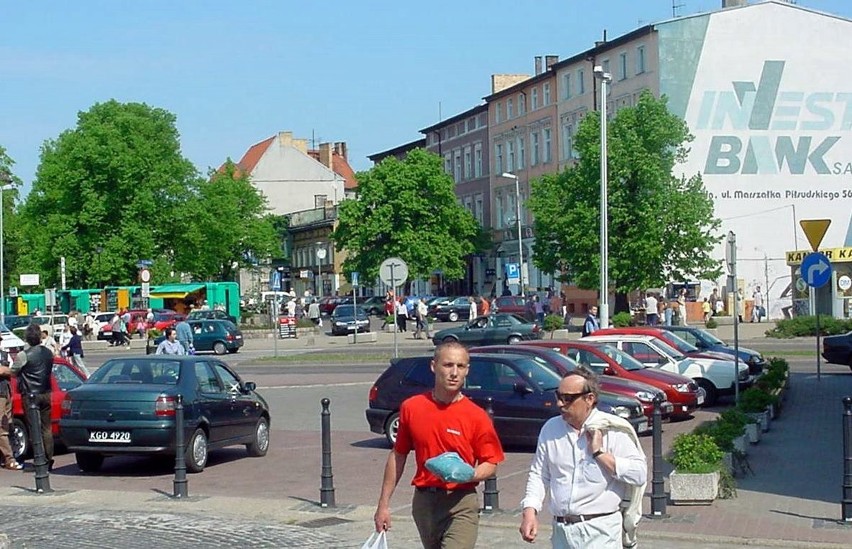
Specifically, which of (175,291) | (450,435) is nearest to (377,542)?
(450,435)

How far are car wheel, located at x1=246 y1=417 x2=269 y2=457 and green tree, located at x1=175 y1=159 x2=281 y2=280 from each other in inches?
2561

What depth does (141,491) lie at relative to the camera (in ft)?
52.0

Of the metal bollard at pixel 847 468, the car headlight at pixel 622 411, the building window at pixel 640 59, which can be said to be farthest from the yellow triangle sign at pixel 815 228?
the building window at pixel 640 59

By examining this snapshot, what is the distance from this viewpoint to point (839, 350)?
34.0 meters

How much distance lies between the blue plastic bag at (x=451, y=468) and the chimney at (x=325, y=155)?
129602mm

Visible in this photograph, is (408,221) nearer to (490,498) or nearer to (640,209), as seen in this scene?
(640,209)

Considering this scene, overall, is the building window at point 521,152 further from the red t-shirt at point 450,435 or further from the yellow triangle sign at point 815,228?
the red t-shirt at point 450,435

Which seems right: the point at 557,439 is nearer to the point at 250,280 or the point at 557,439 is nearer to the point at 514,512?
the point at 514,512

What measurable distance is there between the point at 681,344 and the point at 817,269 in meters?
3.33

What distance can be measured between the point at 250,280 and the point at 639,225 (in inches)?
2899

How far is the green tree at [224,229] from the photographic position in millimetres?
84500

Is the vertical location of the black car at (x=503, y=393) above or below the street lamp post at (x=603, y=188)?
below

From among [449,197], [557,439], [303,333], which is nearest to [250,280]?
[449,197]

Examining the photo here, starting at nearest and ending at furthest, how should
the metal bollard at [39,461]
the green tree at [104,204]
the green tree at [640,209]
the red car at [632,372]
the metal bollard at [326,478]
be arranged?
the metal bollard at [326,478] → the metal bollard at [39,461] → the red car at [632,372] → the green tree at [640,209] → the green tree at [104,204]
